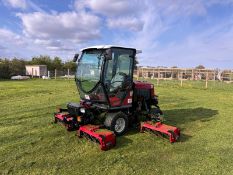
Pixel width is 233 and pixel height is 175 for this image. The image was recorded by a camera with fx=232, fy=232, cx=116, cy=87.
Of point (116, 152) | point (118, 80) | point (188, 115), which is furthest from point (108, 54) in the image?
point (188, 115)

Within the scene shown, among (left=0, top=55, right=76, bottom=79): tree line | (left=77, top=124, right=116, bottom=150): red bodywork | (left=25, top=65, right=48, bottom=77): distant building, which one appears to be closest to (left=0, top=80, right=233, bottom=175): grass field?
(left=77, top=124, right=116, bottom=150): red bodywork

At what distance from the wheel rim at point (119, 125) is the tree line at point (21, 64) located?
23814 mm

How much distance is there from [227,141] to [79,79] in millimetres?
4068

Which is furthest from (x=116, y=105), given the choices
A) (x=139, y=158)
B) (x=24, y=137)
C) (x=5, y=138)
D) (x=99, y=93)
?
(x=5, y=138)

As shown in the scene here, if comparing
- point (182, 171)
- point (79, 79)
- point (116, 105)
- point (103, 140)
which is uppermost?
point (79, 79)

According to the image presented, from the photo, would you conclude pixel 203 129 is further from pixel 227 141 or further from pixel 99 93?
pixel 99 93

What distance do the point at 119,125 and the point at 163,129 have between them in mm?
1108

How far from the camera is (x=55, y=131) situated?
6.20 m

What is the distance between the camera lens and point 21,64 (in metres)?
39.9

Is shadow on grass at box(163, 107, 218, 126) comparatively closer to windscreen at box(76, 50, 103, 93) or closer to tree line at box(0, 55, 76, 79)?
windscreen at box(76, 50, 103, 93)

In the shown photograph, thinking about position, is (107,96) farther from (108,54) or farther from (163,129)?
(163,129)

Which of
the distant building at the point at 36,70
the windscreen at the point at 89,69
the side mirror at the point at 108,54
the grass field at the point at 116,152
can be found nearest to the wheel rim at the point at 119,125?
the grass field at the point at 116,152

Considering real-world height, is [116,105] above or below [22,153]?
above

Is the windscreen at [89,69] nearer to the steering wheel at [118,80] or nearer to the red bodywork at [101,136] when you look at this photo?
the steering wheel at [118,80]
